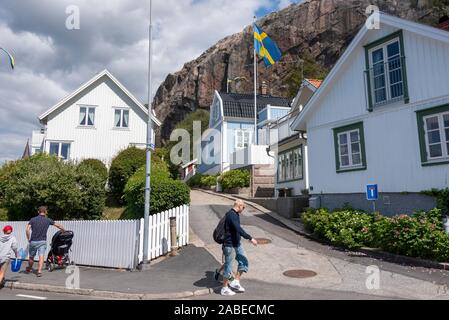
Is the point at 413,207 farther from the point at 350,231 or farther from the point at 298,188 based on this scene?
the point at 298,188

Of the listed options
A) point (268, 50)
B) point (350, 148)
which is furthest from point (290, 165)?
Answer: point (268, 50)

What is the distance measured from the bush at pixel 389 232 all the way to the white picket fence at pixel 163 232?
15.1 ft

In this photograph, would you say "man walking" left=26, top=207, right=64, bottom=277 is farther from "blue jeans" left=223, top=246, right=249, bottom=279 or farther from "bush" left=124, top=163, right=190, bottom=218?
"blue jeans" left=223, top=246, right=249, bottom=279

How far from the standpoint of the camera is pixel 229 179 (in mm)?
26297

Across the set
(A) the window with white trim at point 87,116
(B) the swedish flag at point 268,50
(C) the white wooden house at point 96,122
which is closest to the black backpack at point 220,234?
(B) the swedish flag at point 268,50

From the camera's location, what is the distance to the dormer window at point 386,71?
12.5m

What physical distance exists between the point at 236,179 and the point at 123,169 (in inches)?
344

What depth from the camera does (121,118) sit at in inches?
1145

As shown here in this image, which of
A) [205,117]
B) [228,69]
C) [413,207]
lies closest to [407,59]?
[413,207]

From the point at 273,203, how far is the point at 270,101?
19.8 m

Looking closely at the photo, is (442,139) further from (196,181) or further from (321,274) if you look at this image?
(196,181)

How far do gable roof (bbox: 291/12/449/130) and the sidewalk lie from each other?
318 inches

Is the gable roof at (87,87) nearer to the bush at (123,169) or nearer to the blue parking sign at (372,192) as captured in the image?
the bush at (123,169)

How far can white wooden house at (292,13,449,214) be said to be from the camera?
1142cm
